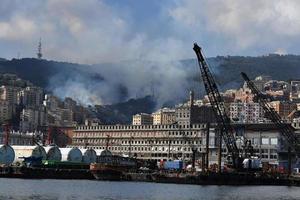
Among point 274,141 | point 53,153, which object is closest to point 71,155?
point 53,153

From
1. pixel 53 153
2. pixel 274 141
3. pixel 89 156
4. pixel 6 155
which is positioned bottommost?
pixel 6 155

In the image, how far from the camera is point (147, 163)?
189 m

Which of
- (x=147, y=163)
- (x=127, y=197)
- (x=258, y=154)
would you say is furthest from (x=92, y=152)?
(x=127, y=197)

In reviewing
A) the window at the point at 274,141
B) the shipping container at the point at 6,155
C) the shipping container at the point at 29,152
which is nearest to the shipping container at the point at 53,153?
the shipping container at the point at 29,152

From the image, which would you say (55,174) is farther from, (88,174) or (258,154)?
(258,154)

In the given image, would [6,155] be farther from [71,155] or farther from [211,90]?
[211,90]

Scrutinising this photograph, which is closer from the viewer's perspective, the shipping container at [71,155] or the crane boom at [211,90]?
the crane boom at [211,90]

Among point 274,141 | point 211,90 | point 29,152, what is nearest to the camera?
point 211,90

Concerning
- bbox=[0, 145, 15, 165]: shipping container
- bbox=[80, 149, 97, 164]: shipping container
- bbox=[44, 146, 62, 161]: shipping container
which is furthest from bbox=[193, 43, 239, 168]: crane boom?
bbox=[0, 145, 15, 165]: shipping container

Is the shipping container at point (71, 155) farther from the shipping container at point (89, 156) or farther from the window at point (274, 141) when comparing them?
the window at point (274, 141)

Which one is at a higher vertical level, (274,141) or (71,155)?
(274,141)

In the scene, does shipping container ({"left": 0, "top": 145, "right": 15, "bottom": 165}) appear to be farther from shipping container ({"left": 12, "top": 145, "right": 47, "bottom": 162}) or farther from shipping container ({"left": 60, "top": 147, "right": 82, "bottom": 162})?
shipping container ({"left": 60, "top": 147, "right": 82, "bottom": 162})

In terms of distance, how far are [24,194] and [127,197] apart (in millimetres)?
13090

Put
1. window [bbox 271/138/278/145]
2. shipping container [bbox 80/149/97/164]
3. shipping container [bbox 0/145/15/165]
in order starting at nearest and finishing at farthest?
shipping container [bbox 0/145/15/165] → shipping container [bbox 80/149/97/164] → window [bbox 271/138/278/145]
